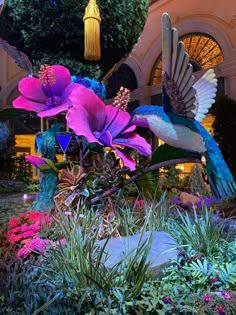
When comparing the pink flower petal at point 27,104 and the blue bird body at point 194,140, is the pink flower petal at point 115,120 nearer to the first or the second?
the blue bird body at point 194,140

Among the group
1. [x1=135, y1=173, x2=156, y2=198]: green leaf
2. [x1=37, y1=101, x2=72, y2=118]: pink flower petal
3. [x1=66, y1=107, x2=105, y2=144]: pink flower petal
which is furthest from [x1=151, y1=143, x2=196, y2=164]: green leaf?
[x1=37, y1=101, x2=72, y2=118]: pink flower petal

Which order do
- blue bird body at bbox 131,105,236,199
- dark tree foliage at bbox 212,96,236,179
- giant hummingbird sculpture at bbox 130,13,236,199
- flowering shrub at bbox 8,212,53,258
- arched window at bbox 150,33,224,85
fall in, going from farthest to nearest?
arched window at bbox 150,33,224,85 → dark tree foliage at bbox 212,96,236,179 → blue bird body at bbox 131,105,236,199 → flowering shrub at bbox 8,212,53,258 → giant hummingbird sculpture at bbox 130,13,236,199

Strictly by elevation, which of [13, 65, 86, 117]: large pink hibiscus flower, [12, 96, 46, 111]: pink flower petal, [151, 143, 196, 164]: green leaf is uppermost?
[13, 65, 86, 117]: large pink hibiscus flower

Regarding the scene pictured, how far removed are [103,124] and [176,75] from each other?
2.28 feet

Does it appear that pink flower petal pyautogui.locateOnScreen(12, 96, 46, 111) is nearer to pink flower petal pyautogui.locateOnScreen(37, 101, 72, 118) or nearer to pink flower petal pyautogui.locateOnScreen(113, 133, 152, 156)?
pink flower petal pyautogui.locateOnScreen(37, 101, 72, 118)

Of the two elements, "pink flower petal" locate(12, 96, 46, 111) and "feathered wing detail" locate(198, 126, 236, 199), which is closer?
"feathered wing detail" locate(198, 126, 236, 199)

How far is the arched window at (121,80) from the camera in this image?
12.4 metres

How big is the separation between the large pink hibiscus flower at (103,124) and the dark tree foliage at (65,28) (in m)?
2.23

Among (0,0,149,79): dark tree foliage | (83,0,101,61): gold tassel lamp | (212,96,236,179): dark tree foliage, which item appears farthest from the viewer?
(212,96,236,179): dark tree foliage

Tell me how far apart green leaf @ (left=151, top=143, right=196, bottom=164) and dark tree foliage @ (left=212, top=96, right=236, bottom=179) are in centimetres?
553

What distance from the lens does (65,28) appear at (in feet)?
14.5

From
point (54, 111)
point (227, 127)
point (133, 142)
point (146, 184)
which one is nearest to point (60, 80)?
point (54, 111)

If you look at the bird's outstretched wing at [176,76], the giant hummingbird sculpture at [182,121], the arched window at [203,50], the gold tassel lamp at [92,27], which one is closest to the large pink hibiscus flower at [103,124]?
the giant hummingbird sculpture at [182,121]

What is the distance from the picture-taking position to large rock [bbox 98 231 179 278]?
6.56 feet
